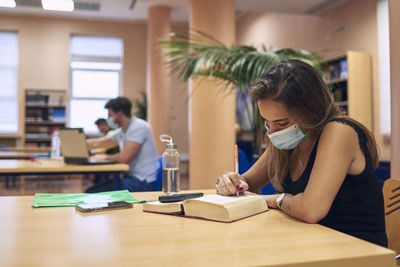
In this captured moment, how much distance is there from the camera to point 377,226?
1281 mm

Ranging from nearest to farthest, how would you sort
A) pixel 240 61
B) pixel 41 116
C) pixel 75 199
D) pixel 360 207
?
pixel 360 207 < pixel 75 199 < pixel 240 61 < pixel 41 116

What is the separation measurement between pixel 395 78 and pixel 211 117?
246 cm

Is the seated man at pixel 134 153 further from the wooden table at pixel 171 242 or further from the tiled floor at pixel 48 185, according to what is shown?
the tiled floor at pixel 48 185

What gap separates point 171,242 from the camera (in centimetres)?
94

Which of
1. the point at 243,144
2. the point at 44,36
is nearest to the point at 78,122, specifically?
the point at 44,36

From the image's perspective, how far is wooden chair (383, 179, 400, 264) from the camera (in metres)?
1.56

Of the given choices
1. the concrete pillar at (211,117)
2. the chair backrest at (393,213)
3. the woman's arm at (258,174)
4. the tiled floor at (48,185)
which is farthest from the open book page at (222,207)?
Answer: the tiled floor at (48,185)

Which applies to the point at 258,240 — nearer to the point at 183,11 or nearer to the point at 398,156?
the point at 398,156

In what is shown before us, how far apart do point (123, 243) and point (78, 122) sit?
30.3 feet

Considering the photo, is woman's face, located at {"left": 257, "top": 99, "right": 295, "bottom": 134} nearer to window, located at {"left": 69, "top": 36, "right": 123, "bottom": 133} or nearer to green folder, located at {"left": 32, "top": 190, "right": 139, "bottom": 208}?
green folder, located at {"left": 32, "top": 190, "right": 139, "bottom": 208}

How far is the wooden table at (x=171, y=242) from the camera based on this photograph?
81 centimetres

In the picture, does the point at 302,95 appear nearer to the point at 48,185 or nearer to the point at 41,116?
the point at 48,185

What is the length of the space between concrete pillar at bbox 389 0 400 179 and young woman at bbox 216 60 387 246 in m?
0.99

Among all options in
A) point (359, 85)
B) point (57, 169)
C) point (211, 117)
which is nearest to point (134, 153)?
point (57, 169)
